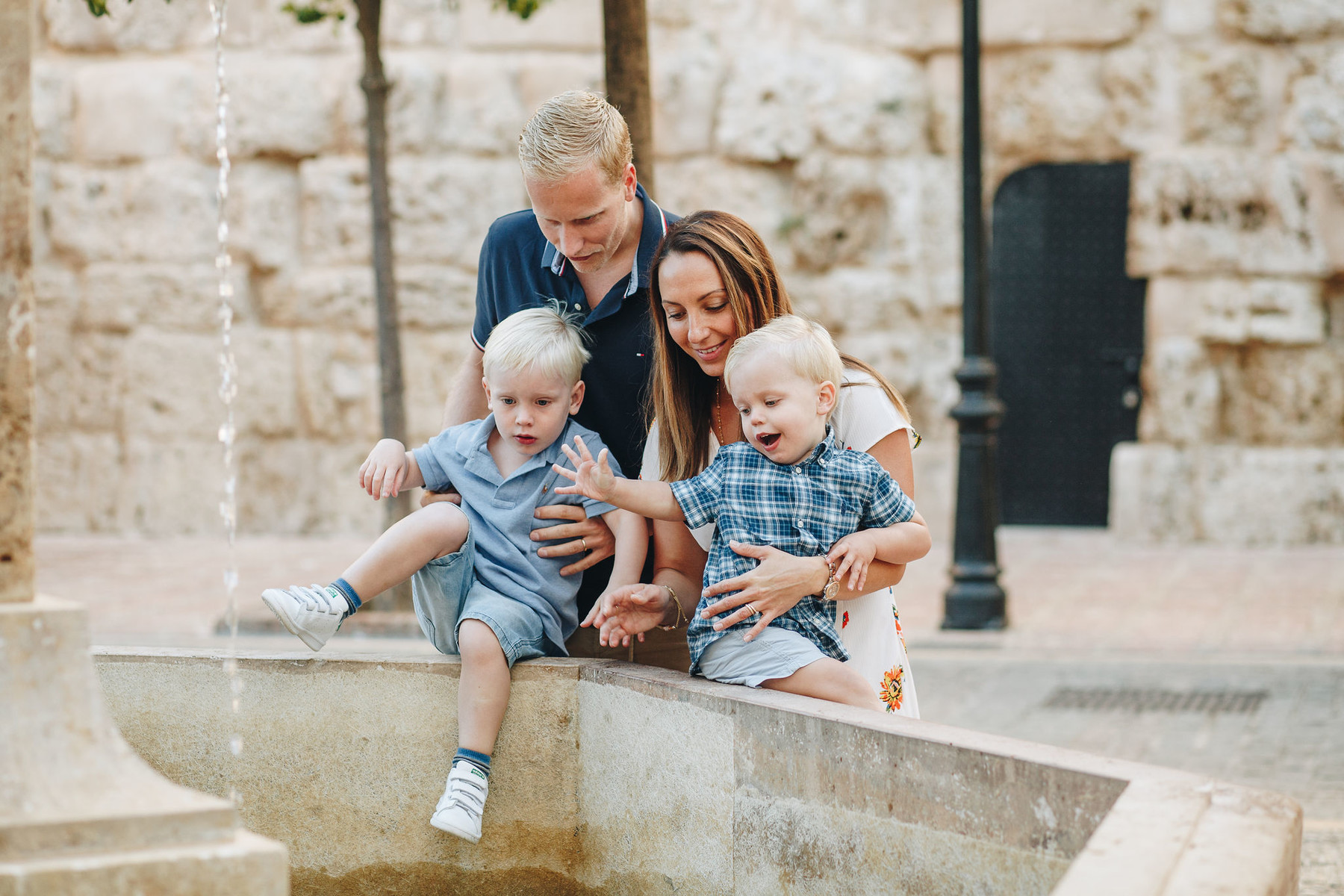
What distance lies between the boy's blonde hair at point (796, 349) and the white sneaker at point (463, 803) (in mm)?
981

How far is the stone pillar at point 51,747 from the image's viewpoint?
202cm

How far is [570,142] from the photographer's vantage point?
313cm

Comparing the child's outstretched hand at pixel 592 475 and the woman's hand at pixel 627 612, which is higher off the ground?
the child's outstretched hand at pixel 592 475

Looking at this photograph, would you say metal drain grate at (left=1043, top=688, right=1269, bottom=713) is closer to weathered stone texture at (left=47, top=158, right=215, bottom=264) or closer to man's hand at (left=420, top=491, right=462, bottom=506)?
man's hand at (left=420, top=491, right=462, bottom=506)

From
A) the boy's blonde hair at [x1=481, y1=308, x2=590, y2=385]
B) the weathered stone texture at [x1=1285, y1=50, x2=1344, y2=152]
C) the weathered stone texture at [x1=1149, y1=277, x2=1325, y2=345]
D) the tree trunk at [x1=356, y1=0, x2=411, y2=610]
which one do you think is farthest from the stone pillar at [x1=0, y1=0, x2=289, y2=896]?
the weathered stone texture at [x1=1285, y1=50, x2=1344, y2=152]

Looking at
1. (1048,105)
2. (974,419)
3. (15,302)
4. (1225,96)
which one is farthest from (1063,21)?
(15,302)

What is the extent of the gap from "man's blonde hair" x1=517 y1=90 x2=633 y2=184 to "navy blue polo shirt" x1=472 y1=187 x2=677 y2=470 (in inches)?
12.3

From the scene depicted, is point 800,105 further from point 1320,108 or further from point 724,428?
point 724,428

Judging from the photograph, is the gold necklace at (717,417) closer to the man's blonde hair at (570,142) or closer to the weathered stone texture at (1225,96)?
the man's blonde hair at (570,142)

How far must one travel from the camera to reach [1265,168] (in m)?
11.0

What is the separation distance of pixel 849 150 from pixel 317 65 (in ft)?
14.0

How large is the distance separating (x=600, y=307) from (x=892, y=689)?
1096 mm

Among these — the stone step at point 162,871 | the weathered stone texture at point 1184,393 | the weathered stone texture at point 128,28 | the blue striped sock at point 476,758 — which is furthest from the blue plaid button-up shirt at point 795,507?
the weathered stone texture at point 128,28

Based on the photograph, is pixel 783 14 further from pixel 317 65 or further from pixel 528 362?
pixel 528 362
